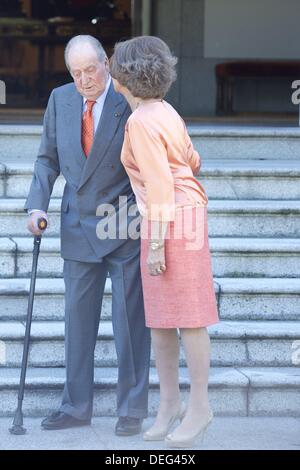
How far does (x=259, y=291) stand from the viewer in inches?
248

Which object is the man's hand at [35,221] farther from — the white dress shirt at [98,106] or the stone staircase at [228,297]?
the stone staircase at [228,297]

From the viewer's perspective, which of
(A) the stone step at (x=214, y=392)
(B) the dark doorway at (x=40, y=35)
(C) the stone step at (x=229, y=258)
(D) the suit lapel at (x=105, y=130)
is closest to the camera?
(D) the suit lapel at (x=105, y=130)

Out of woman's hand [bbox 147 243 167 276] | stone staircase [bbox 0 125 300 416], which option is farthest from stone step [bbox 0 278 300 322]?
woman's hand [bbox 147 243 167 276]

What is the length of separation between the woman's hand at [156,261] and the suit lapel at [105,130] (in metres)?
0.58

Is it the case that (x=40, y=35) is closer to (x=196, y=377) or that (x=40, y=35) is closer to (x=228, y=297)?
(x=228, y=297)

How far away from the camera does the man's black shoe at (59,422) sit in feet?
17.7

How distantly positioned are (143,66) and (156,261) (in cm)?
85

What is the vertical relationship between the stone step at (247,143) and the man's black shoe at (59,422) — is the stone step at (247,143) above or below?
above

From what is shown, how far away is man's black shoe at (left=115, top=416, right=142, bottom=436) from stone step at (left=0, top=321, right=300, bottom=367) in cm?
67

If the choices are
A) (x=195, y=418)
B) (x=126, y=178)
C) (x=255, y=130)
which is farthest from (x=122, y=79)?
(x=255, y=130)

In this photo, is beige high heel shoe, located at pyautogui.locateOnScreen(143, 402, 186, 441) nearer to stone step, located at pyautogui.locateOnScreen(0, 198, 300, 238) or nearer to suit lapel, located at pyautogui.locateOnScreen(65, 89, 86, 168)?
suit lapel, located at pyautogui.locateOnScreen(65, 89, 86, 168)

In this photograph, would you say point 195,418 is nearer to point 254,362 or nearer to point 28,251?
point 254,362

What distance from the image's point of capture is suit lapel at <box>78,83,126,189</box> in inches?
207

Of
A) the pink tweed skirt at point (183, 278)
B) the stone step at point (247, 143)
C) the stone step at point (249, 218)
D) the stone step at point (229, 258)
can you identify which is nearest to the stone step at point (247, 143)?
the stone step at point (247, 143)
